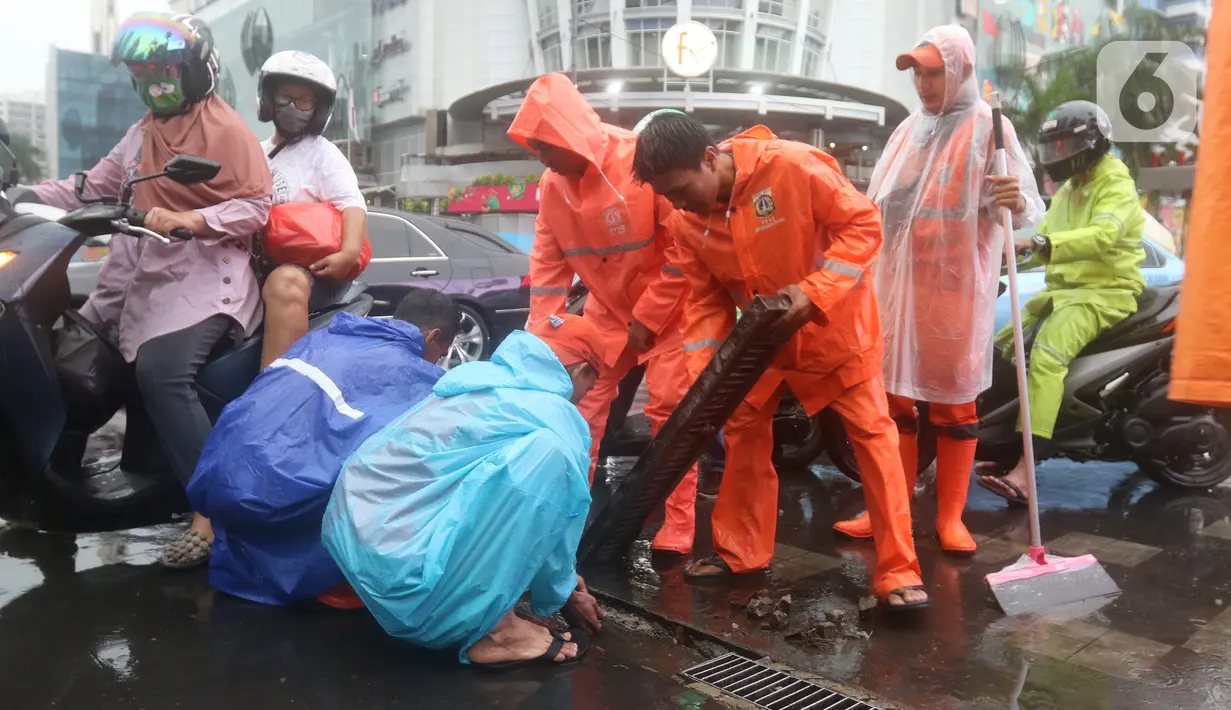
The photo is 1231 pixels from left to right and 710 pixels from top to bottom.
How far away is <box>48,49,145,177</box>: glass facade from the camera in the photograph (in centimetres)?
3459

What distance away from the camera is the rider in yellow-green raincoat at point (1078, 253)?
14.3 ft

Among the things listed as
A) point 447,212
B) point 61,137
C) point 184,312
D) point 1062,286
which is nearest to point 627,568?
point 184,312

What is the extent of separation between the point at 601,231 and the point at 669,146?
32.8 inches

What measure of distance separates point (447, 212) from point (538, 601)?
35.1 meters

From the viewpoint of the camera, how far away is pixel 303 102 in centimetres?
391

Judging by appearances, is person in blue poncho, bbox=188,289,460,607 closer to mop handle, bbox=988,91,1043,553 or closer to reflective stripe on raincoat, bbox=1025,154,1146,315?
mop handle, bbox=988,91,1043,553

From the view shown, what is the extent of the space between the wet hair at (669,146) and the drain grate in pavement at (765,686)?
1516 mm

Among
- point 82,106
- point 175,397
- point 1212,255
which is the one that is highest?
point 82,106

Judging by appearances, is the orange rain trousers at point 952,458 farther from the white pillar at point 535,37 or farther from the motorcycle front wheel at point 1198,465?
the white pillar at point 535,37

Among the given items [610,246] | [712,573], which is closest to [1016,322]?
[712,573]

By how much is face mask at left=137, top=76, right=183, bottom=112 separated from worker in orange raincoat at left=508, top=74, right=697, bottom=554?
1.20 meters

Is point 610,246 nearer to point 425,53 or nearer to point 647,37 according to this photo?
point 647,37

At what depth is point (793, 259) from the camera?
3.22 meters

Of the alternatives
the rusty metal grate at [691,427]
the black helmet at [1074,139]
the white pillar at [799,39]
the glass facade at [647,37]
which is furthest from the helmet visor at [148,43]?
the white pillar at [799,39]
